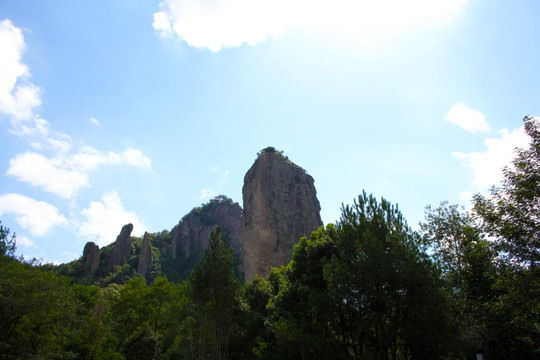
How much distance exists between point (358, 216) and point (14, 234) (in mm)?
32352

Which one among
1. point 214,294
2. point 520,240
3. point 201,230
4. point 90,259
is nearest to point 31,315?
point 214,294

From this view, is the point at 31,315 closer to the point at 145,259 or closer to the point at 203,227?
the point at 145,259

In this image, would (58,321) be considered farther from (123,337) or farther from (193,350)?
(123,337)

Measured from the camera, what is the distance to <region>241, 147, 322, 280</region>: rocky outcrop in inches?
2243

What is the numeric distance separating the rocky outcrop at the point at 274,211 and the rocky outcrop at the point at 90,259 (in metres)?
37.6

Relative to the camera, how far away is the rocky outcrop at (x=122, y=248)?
83.8m

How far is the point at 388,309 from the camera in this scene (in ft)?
45.4

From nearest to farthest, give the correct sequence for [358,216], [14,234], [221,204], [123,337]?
[358,216], [123,337], [14,234], [221,204]

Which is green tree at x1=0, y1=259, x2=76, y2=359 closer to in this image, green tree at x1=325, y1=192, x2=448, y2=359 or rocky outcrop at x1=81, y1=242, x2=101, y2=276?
green tree at x1=325, y1=192, x2=448, y2=359

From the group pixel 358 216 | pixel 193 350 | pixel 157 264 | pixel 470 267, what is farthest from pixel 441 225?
pixel 157 264

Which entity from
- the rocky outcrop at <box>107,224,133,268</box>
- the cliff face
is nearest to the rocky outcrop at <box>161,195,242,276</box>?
the cliff face

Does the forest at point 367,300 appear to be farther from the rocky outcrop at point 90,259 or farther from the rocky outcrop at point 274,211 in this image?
the rocky outcrop at point 90,259

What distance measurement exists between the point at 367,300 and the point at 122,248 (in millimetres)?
85378

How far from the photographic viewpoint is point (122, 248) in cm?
8650
